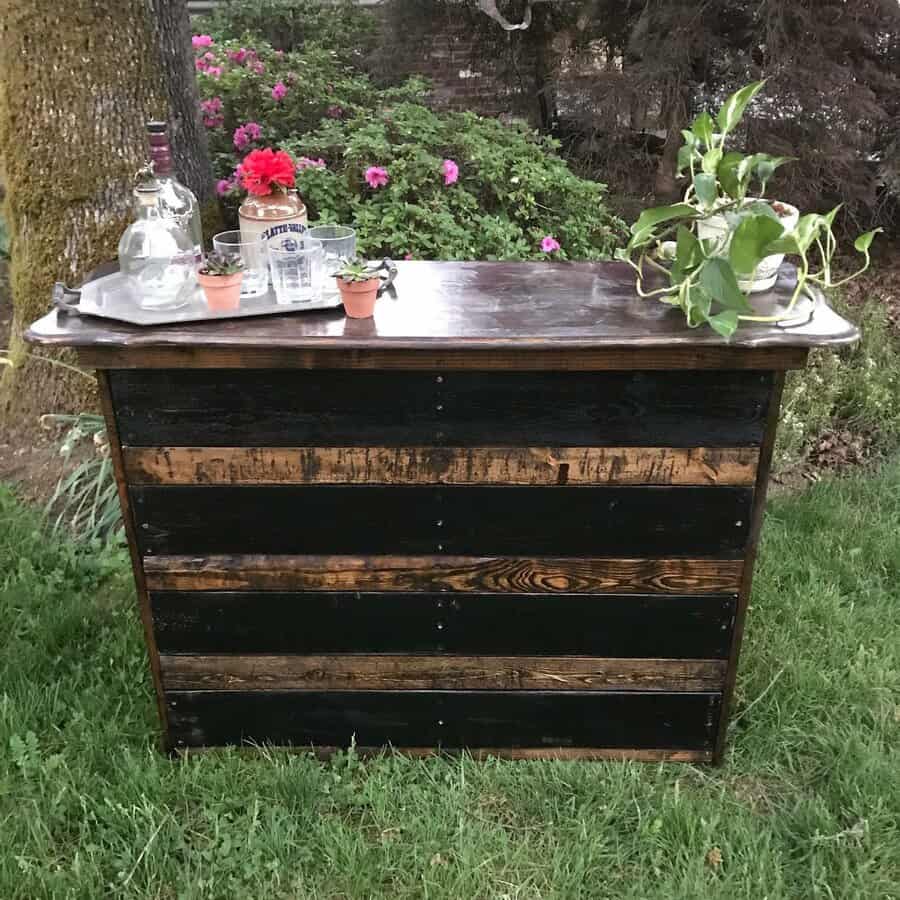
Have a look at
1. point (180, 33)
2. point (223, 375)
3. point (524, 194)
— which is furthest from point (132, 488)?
point (524, 194)

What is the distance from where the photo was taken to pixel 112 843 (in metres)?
2.00

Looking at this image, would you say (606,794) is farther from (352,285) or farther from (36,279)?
(36,279)

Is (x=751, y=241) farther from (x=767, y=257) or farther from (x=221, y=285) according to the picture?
(x=221, y=285)

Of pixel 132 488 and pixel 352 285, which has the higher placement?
pixel 352 285

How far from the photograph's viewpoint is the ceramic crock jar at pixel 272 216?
2.03 m

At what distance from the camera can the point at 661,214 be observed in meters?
1.90

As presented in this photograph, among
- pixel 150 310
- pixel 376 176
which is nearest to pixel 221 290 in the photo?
pixel 150 310

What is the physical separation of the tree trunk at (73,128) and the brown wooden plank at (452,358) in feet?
5.37

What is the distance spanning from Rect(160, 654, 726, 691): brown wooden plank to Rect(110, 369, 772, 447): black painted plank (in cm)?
57

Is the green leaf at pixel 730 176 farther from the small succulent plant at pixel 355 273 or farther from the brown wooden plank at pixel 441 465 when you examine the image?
the small succulent plant at pixel 355 273

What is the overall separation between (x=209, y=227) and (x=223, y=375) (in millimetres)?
1947

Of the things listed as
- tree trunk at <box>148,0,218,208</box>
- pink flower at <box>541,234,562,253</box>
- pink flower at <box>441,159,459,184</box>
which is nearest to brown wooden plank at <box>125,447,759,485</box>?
tree trunk at <box>148,0,218,208</box>

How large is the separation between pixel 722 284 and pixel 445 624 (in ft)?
3.23

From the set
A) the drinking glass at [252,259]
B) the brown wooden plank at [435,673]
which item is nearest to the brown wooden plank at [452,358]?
the drinking glass at [252,259]
